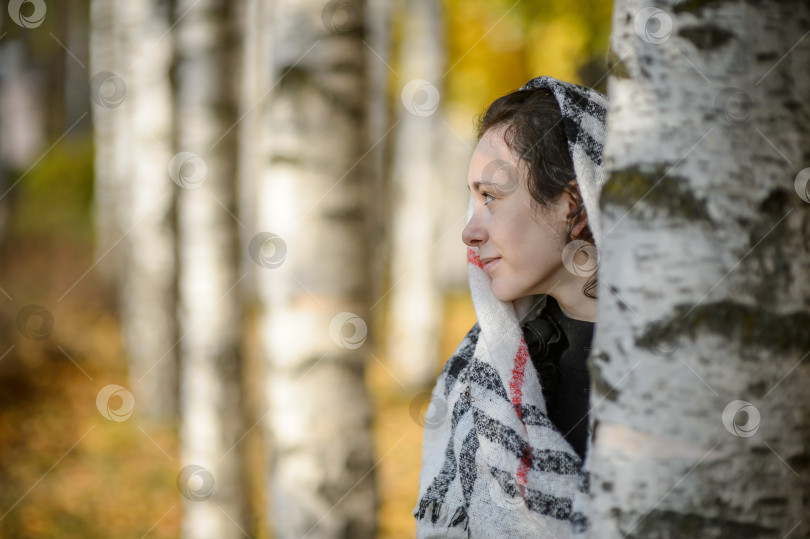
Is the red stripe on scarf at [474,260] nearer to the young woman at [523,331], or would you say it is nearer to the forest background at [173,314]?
the young woman at [523,331]

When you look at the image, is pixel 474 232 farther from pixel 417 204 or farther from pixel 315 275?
pixel 417 204

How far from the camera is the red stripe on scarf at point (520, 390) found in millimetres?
1674

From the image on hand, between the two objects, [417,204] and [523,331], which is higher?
[417,204]

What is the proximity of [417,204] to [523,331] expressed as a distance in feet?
21.7

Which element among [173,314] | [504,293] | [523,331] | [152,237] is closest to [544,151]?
[504,293]

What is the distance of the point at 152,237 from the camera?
6980 millimetres

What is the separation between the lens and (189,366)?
167 inches

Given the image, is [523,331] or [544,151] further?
[523,331]

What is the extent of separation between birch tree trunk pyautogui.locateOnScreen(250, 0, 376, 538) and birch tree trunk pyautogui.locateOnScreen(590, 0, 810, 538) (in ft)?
5.92

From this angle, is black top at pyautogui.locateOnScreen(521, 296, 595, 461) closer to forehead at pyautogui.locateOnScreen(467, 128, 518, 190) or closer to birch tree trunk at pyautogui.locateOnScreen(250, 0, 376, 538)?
forehead at pyautogui.locateOnScreen(467, 128, 518, 190)

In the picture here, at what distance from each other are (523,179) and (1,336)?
8.30 meters

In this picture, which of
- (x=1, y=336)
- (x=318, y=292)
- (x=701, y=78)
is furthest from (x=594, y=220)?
(x=1, y=336)

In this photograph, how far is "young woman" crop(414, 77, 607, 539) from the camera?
1.67 meters

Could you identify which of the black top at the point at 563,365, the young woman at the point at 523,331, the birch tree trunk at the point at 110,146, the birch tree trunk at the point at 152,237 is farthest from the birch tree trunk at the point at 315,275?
the birch tree trunk at the point at 110,146
